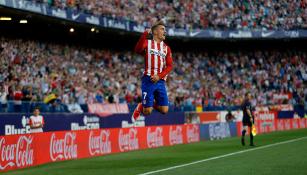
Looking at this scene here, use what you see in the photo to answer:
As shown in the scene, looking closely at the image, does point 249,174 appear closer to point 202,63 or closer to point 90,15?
point 90,15

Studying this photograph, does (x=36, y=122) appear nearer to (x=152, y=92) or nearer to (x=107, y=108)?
(x=152, y=92)

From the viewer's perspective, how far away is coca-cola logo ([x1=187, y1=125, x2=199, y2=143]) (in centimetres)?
2867

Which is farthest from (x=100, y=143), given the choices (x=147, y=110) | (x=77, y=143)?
(x=147, y=110)

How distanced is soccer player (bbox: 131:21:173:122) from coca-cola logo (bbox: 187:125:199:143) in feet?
54.4

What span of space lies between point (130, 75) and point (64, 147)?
2023cm

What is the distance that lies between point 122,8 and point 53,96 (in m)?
16.5

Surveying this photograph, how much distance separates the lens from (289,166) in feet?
41.5

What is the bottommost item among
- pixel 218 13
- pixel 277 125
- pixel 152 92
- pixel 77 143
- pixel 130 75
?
pixel 77 143

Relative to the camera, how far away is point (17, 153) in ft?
53.9

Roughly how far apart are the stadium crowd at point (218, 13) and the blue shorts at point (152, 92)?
27526 mm

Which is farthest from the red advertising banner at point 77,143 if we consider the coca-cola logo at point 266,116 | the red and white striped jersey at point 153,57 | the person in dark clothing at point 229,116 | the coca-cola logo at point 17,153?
the coca-cola logo at point 266,116

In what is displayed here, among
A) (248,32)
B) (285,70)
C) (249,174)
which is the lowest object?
(249,174)

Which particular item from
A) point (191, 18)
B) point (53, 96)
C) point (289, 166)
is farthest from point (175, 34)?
point (289, 166)

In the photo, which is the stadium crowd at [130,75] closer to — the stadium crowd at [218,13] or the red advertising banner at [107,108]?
the red advertising banner at [107,108]
